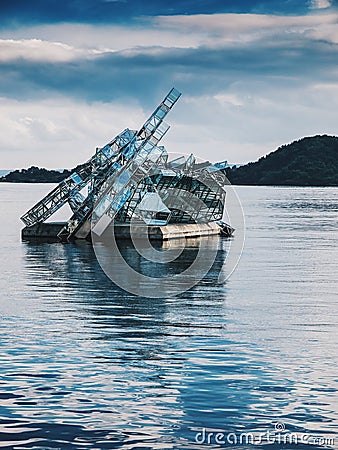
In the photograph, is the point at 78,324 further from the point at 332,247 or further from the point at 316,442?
the point at 332,247

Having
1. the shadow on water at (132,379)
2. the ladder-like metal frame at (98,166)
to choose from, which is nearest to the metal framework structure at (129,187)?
the ladder-like metal frame at (98,166)

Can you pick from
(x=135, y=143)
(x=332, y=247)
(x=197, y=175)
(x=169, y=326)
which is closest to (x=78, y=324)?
(x=169, y=326)

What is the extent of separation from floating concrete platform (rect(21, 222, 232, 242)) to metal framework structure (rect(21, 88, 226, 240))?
87cm

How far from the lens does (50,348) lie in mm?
23844

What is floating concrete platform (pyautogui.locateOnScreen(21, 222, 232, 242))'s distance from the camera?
222ft

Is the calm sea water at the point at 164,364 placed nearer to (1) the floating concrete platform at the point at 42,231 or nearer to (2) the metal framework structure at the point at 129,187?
(2) the metal framework structure at the point at 129,187

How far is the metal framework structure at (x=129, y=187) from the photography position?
6919 centimetres

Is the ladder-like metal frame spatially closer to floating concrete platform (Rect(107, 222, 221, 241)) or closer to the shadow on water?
floating concrete platform (Rect(107, 222, 221, 241))

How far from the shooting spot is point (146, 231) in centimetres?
6781

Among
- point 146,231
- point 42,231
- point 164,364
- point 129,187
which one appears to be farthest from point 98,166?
point 164,364

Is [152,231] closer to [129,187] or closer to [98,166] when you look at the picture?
[129,187]

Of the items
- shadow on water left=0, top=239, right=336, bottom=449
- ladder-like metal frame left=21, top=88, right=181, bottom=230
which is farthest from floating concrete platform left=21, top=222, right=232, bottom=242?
shadow on water left=0, top=239, right=336, bottom=449

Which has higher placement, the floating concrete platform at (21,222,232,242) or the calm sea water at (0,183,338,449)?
the floating concrete platform at (21,222,232,242)

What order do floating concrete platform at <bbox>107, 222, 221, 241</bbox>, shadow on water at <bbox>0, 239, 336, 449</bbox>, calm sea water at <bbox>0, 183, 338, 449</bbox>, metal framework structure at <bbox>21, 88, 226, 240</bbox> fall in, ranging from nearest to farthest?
1. shadow on water at <bbox>0, 239, 336, 449</bbox>
2. calm sea water at <bbox>0, 183, 338, 449</bbox>
3. floating concrete platform at <bbox>107, 222, 221, 241</bbox>
4. metal framework structure at <bbox>21, 88, 226, 240</bbox>
